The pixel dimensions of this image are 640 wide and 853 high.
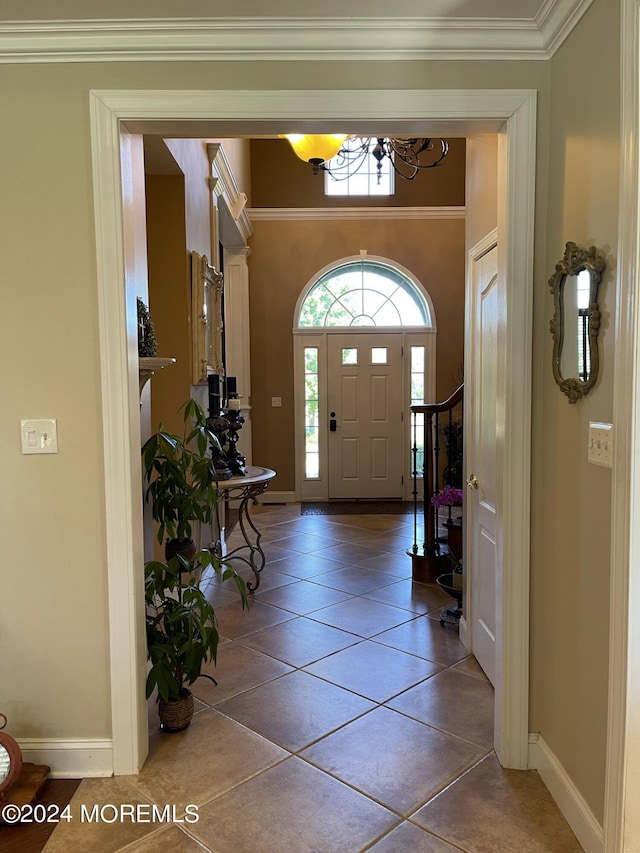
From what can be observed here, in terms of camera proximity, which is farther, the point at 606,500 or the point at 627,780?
the point at 606,500

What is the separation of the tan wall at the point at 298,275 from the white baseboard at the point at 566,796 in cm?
529

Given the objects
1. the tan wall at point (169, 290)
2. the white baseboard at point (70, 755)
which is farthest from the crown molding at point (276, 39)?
the white baseboard at point (70, 755)

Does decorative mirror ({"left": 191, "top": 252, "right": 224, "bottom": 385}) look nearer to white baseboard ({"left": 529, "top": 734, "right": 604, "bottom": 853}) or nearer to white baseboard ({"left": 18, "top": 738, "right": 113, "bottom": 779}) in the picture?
white baseboard ({"left": 18, "top": 738, "right": 113, "bottom": 779})

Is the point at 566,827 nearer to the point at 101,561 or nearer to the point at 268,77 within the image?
the point at 101,561

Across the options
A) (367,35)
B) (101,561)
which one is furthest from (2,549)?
(367,35)

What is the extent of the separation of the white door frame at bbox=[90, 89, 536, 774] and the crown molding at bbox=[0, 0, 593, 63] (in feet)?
0.40

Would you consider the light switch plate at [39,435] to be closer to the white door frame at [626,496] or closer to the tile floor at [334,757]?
the tile floor at [334,757]

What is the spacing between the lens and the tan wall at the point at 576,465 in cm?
172

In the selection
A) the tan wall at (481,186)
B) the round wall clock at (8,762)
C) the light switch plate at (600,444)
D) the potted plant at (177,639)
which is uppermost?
the tan wall at (481,186)

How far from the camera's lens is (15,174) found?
7.01 ft

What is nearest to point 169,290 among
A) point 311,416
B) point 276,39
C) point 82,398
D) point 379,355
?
point 82,398

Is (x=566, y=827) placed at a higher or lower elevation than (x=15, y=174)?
lower

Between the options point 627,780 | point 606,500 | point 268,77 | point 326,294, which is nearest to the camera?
point 627,780

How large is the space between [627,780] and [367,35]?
7.53 ft
